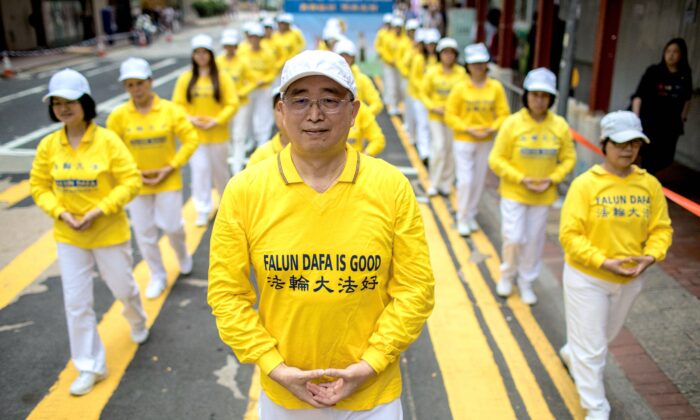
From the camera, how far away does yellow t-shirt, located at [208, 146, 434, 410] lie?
2580 millimetres

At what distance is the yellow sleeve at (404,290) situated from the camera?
2.65 m

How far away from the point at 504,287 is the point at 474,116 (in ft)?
7.47

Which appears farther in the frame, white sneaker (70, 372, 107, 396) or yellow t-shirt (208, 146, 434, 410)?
white sneaker (70, 372, 107, 396)

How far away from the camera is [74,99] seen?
4605mm

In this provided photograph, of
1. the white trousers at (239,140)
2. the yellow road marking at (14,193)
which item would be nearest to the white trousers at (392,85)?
the white trousers at (239,140)

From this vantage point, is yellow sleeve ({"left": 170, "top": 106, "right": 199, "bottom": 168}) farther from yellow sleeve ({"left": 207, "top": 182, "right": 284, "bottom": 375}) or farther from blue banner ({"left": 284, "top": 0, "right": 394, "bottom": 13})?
blue banner ({"left": 284, "top": 0, "right": 394, "bottom": 13})

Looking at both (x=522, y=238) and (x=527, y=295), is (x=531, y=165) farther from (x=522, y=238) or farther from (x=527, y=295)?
(x=527, y=295)

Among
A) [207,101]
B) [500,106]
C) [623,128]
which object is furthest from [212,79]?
[623,128]

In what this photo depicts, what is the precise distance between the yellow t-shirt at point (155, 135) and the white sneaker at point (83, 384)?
6.63ft

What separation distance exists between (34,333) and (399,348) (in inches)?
168

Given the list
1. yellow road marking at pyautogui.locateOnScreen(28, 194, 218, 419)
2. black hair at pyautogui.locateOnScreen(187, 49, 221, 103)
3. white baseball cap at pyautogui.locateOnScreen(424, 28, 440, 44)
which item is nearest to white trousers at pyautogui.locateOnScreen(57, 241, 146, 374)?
yellow road marking at pyautogui.locateOnScreen(28, 194, 218, 419)

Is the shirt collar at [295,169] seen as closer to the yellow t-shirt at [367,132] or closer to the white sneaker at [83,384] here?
the white sneaker at [83,384]

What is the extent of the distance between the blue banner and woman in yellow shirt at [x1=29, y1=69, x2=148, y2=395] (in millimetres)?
14725

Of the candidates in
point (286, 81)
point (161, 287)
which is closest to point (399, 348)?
point (286, 81)
